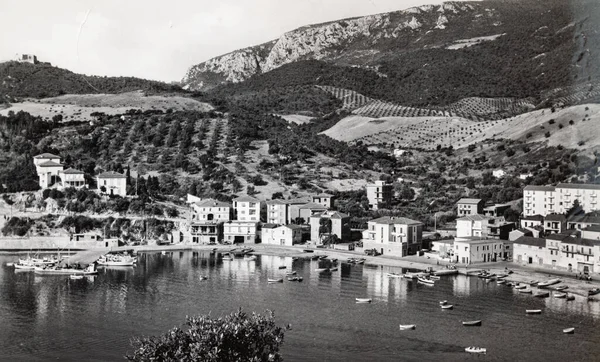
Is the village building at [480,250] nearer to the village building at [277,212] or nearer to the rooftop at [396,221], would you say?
the rooftop at [396,221]

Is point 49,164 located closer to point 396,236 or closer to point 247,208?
point 247,208

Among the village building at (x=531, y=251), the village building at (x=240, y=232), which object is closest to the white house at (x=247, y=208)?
the village building at (x=240, y=232)

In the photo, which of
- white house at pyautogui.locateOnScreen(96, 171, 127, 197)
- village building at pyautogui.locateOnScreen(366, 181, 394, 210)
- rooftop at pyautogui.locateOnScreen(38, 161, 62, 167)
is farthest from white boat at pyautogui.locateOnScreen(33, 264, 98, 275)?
village building at pyautogui.locateOnScreen(366, 181, 394, 210)

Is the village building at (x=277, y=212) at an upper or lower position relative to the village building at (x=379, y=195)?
lower

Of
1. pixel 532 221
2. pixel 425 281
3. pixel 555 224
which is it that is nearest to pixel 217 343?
pixel 425 281

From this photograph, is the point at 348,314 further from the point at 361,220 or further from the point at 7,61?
the point at 7,61
